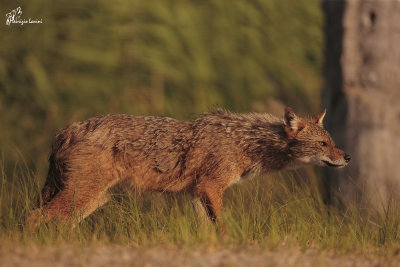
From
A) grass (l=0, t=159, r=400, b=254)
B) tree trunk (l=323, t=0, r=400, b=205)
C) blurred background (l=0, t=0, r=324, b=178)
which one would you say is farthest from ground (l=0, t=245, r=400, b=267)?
blurred background (l=0, t=0, r=324, b=178)

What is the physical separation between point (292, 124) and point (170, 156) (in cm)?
160

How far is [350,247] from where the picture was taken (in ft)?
21.3

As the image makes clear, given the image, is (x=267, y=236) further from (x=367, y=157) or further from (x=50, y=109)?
(x=50, y=109)

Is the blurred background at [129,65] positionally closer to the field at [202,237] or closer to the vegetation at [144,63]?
the vegetation at [144,63]

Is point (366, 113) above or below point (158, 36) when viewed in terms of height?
below

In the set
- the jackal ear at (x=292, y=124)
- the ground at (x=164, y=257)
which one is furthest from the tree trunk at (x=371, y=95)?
the ground at (x=164, y=257)

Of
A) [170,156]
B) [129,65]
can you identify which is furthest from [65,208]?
[129,65]

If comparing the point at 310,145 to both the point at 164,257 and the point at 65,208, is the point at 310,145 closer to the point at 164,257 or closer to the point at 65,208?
the point at 164,257

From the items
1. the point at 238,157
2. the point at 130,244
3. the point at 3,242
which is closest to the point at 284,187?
the point at 238,157

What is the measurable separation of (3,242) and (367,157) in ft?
18.5

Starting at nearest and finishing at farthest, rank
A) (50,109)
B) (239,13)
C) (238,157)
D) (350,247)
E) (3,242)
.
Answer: (3,242) → (350,247) → (238,157) → (50,109) → (239,13)

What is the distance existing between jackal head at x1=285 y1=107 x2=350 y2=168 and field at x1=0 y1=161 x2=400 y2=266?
0.57 m

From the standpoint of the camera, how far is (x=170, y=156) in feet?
24.0

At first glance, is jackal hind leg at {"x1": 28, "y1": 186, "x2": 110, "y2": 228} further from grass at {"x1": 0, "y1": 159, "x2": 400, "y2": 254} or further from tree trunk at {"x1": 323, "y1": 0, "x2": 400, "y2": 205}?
tree trunk at {"x1": 323, "y1": 0, "x2": 400, "y2": 205}
